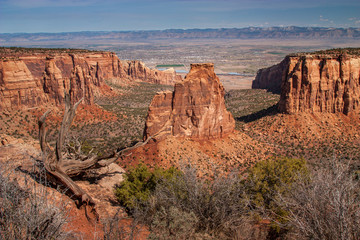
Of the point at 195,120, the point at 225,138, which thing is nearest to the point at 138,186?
the point at 195,120

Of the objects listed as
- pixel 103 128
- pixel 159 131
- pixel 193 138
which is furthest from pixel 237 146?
pixel 103 128

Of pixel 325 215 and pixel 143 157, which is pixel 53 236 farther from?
pixel 143 157

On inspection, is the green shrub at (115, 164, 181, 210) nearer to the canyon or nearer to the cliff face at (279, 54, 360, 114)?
the canyon

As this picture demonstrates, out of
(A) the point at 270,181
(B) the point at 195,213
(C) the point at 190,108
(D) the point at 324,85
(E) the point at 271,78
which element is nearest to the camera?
(B) the point at 195,213

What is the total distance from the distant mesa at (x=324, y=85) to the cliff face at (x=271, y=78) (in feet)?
114

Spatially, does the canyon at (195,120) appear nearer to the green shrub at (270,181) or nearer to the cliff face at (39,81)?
the cliff face at (39,81)

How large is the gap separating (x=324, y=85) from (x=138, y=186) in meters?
37.4

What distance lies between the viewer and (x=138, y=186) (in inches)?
731

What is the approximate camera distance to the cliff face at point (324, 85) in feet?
146

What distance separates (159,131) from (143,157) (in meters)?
3.21

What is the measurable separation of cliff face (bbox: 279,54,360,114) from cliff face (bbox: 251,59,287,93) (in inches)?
1370

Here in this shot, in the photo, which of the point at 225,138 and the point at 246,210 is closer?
the point at 246,210

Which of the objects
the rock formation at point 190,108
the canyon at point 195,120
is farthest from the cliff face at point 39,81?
the rock formation at point 190,108

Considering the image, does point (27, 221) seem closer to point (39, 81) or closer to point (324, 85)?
point (324, 85)
